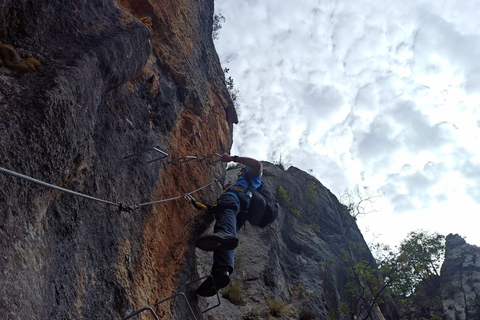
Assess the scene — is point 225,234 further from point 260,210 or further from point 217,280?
point 260,210

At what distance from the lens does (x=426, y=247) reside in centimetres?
2158

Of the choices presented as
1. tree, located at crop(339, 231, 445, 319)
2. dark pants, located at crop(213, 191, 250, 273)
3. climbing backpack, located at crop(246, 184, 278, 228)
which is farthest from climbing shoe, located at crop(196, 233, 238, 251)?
tree, located at crop(339, 231, 445, 319)

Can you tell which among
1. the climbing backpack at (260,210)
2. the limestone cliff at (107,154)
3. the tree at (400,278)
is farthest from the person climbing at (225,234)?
the tree at (400,278)

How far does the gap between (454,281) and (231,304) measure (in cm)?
1940

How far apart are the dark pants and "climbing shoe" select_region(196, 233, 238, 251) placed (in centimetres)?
31

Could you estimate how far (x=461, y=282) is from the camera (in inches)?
→ 837

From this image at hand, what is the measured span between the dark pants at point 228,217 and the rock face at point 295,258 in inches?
55.7

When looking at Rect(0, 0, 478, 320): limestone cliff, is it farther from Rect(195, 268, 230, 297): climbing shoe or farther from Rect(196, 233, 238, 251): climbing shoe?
Rect(196, 233, 238, 251): climbing shoe

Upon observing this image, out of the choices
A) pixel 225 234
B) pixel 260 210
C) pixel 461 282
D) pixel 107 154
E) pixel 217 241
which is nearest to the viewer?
pixel 107 154

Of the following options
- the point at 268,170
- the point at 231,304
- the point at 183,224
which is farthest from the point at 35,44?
the point at 268,170

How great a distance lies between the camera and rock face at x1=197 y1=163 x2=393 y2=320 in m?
8.48

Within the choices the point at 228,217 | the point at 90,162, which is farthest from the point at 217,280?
the point at 90,162

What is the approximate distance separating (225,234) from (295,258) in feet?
25.2

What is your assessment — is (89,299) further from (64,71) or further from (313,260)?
(313,260)
